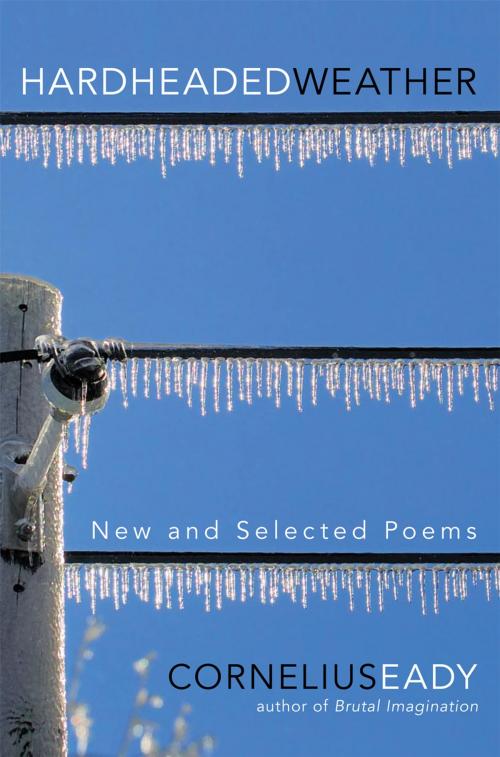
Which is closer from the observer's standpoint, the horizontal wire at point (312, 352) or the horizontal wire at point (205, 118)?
the horizontal wire at point (312, 352)

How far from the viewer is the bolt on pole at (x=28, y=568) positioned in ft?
16.8

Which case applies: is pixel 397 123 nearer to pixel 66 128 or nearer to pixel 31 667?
pixel 66 128

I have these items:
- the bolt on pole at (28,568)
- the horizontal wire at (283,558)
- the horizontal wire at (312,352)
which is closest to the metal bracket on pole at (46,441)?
the bolt on pole at (28,568)

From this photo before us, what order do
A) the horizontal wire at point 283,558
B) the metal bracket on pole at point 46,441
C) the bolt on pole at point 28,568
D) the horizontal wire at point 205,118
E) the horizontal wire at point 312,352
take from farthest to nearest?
the horizontal wire at point 283,558, the horizontal wire at point 205,118, the horizontal wire at point 312,352, the bolt on pole at point 28,568, the metal bracket on pole at point 46,441

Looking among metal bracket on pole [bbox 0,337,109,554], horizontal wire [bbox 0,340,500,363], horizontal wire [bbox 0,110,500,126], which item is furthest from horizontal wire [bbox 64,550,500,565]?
horizontal wire [bbox 0,110,500,126]

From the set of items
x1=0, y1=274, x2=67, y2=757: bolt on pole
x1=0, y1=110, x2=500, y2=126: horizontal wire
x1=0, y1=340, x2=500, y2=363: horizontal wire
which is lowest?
x1=0, y1=274, x2=67, y2=757: bolt on pole

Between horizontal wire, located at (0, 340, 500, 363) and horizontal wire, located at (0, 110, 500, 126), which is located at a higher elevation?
horizontal wire, located at (0, 110, 500, 126)

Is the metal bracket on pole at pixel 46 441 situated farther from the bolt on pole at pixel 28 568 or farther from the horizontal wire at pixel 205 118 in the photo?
the horizontal wire at pixel 205 118

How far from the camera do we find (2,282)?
5.60 metres

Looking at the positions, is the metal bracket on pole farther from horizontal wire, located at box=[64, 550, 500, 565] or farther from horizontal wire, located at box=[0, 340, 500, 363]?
horizontal wire, located at box=[64, 550, 500, 565]

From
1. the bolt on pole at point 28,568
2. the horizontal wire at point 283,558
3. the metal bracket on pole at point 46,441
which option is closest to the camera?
the metal bracket on pole at point 46,441

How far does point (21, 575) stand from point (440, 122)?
8.54ft

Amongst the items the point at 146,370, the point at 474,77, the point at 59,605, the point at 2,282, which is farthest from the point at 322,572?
the point at 474,77

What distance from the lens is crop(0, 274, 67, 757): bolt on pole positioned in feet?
16.8
